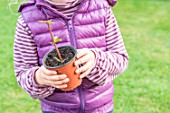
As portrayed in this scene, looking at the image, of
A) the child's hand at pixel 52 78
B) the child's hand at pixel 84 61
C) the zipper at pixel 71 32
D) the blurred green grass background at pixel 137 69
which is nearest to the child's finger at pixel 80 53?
the child's hand at pixel 84 61

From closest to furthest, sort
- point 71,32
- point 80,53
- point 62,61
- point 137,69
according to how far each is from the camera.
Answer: point 62,61 < point 80,53 < point 71,32 < point 137,69

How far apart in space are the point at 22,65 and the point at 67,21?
32 centimetres

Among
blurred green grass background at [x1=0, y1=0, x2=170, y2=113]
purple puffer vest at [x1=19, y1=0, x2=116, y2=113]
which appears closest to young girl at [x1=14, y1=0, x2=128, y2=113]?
purple puffer vest at [x1=19, y1=0, x2=116, y2=113]

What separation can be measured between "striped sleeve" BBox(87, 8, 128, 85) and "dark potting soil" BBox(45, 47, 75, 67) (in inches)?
12.0

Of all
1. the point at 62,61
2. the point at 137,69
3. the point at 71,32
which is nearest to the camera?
the point at 62,61

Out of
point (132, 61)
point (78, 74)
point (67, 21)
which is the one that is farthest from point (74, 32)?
point (132, 61)

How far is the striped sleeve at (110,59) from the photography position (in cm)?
207

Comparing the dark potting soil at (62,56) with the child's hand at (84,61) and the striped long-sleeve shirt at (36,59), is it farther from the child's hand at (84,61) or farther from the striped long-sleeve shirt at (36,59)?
the striped long-sleeve shirt at (36,59)

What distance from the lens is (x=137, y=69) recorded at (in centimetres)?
496

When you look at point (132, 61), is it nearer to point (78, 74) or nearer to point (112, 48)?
point (112, 48)

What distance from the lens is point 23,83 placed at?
211 centimetres

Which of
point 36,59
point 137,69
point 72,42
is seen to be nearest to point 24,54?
point 36,59

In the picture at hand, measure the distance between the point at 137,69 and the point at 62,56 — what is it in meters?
3.30

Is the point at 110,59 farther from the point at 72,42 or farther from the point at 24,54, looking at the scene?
the point at 24,54
